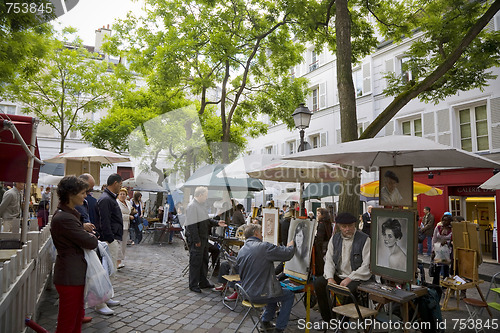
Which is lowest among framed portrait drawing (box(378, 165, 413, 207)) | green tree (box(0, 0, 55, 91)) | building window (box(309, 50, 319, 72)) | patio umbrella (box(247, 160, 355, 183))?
framed portrait drawing (box(378, 165, 413, 207))

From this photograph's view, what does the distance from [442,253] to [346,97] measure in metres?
3.93

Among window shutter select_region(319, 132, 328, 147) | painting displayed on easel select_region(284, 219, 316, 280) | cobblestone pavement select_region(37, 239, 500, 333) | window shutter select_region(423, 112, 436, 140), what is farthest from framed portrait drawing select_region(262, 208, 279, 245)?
window shutter select_region(319, 132, 328, 147)

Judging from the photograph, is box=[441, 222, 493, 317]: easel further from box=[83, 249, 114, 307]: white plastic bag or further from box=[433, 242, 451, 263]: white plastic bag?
box=[83, 249, 114, 307]: white plastic bag

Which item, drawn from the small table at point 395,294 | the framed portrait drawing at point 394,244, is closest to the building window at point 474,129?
the framed portrait drawing at point 394,244

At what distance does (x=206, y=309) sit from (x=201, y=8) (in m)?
11.0

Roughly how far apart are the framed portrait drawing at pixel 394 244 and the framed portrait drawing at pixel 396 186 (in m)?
0.20

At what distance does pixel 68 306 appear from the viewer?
3.29 meters

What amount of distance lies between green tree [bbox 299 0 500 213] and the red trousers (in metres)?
4.94

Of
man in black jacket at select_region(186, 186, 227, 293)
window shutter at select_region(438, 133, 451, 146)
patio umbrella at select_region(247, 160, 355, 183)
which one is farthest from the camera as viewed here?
window shutter at select_region(438, 133, 451, 146)

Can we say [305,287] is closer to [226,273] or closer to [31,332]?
[226,273]

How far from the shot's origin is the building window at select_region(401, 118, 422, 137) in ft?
49.0

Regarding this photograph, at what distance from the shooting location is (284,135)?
24.5 meters

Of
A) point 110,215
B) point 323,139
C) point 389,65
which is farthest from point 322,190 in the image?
point 323,139

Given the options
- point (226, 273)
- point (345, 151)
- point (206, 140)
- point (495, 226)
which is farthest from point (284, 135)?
point (345, 151)
